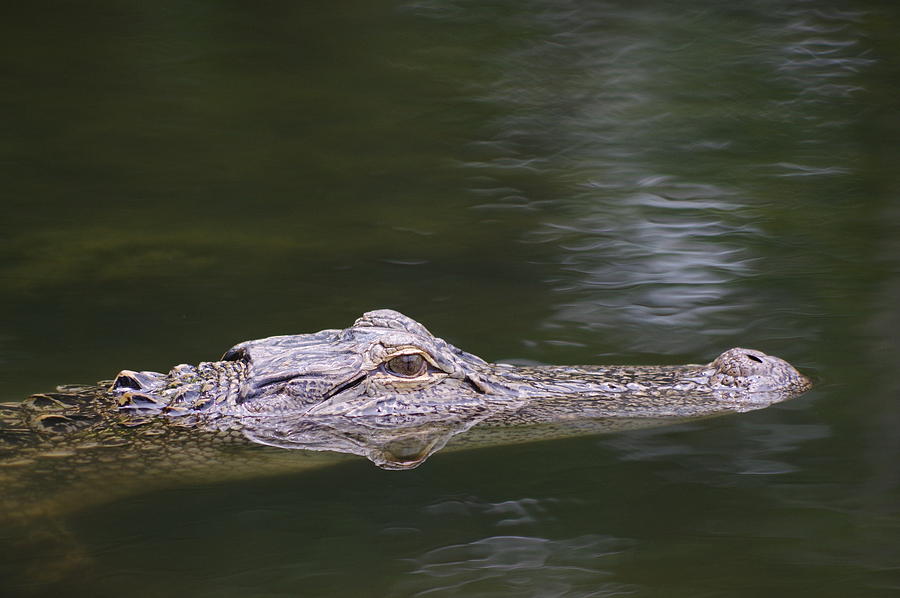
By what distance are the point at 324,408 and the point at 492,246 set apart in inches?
118

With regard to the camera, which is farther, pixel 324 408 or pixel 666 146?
pixel 666 146

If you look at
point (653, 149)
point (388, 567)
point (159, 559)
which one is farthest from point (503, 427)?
point (653, 149)

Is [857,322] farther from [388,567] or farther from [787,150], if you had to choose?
[787,150]

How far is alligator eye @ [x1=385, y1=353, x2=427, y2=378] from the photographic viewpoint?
4.12 m

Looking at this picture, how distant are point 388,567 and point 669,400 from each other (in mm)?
1452

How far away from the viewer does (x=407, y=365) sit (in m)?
4.15

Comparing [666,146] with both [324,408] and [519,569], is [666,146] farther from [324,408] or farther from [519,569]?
[519,569]

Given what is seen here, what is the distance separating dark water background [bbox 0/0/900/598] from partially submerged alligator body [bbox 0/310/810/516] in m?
0.11

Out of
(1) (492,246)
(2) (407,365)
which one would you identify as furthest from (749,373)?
(1) (492,246)

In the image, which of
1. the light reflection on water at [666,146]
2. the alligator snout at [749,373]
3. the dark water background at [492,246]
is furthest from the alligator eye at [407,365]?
the light reflection on water at [666,146]

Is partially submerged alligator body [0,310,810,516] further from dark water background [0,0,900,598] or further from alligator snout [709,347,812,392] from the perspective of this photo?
dark water background [0,0,900,598]

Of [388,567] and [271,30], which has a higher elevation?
→ [271,30]

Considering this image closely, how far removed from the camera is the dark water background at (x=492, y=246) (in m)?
3.48

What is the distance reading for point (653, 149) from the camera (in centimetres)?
928
